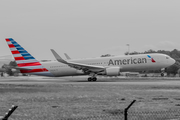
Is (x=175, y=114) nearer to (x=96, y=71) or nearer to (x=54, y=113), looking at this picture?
(x=54, y=113)

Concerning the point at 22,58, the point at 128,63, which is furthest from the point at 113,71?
the point at 22,58

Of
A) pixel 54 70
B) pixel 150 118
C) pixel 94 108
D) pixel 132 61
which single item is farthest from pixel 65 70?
pixel 150 118

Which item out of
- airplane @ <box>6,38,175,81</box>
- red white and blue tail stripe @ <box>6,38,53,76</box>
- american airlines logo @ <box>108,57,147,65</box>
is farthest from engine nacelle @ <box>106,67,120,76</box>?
red white and blue tail stripe @ <box>6,38,53,76</box>

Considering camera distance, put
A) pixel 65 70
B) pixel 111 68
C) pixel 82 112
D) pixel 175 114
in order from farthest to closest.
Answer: pixel 65 70, pixel 111 68, pixel 82 112, pixel 175 114

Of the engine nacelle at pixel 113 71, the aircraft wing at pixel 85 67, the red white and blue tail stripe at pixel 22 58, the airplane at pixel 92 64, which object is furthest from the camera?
the red white and blue tail stripe at pixel 22 58

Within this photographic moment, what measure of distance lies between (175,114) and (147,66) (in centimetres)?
2905

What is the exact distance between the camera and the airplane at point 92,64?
39.1 metres

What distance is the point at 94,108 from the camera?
12594 millimetres

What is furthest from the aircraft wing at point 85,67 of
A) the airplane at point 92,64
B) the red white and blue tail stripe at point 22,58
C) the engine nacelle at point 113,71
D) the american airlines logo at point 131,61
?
the red white and blue tail stripe at point 22,58

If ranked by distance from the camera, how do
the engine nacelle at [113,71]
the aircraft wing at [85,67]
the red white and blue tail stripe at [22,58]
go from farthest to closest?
the red white and blue tail stripe at [22,58], the aircraft wing at [85,67], the engine nacelle at [113,71]

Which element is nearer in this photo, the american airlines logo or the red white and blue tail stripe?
the american airlines logo

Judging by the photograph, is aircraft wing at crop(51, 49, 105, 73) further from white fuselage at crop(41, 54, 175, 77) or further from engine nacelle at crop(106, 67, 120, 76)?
white fuselage at crop(41, 54, 175, 77)

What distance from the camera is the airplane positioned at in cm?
3909

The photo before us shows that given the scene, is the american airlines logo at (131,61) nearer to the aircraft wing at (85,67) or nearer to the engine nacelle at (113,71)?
the engine nacelle at (113,71)
